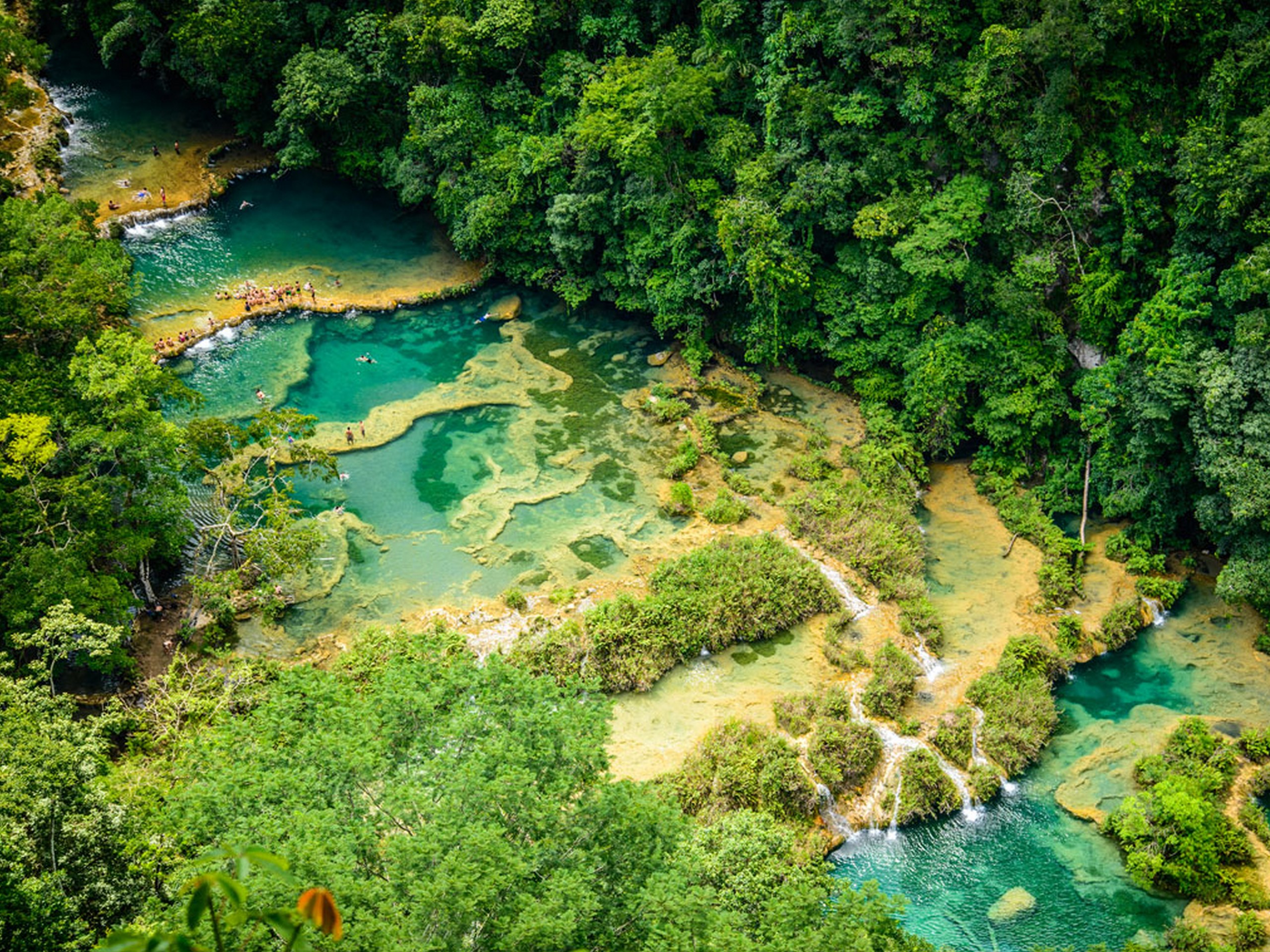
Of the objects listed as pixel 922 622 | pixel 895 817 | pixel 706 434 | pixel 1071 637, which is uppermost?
pixel 706 434

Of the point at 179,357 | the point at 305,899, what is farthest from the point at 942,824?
the point at 179,357

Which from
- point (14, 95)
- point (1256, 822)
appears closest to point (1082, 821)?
point (1256, 822)

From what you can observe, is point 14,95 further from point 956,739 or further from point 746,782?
point 956,739

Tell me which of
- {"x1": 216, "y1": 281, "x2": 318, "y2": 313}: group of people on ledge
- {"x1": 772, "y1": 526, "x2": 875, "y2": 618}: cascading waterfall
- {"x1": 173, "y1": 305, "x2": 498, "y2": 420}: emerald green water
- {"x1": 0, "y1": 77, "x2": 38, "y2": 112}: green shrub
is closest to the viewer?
{"x1": 772, "y1": 526, "x2": 875, "y2": 618}: cascading waterfall

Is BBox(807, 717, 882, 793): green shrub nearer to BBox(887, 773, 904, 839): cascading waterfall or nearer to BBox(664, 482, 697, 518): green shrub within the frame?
BBox(887, 773, 904, 839): cascading waterfall

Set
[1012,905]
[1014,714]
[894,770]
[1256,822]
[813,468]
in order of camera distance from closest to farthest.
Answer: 1. [1012,905]
2. [1256,822]
3. [894,770]
4. [1014,714]
5. [813,468]

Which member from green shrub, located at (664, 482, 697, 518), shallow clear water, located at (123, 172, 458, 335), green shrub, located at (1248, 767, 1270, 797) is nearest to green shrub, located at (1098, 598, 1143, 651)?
green shrub, located at (1248, 767, 1270, 797)

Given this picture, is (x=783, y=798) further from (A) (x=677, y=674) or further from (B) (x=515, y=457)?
(B) (x=515, y=457)
